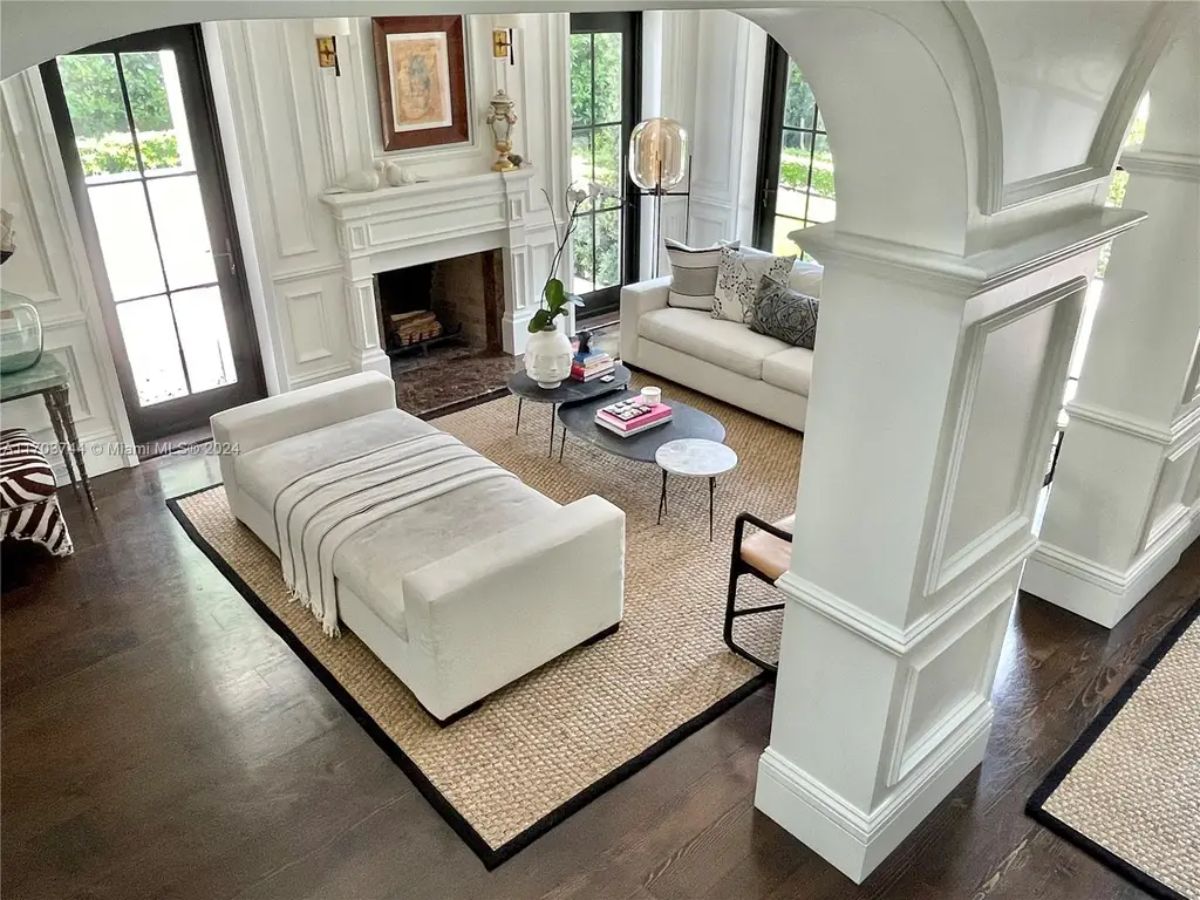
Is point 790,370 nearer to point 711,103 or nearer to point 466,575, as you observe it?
point 466,575

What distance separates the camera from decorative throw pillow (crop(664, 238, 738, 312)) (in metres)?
5.37

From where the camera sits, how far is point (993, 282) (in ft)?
5.42

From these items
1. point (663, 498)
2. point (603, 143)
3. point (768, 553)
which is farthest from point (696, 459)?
point (603, 143)

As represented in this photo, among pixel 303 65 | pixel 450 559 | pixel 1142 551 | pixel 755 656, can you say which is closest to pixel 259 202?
pixel 303 65

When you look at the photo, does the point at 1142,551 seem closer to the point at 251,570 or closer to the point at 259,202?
the point at 251,570

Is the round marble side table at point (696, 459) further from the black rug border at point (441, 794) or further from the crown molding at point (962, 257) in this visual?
the crown molding at point (962, 257)

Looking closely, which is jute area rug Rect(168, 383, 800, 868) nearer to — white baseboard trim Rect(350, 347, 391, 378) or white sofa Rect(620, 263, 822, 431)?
white sofa Rect(620, 263, 822, 431)

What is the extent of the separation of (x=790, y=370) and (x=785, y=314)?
0.43m

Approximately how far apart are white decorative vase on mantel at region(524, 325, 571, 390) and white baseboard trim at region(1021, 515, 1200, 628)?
226 cm

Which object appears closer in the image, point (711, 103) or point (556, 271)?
point (556, 271)

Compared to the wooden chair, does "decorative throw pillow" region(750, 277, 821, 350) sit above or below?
above

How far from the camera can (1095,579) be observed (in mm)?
3281

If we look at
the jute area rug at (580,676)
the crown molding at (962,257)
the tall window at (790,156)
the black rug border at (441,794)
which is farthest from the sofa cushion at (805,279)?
the crown molding at (962,257)

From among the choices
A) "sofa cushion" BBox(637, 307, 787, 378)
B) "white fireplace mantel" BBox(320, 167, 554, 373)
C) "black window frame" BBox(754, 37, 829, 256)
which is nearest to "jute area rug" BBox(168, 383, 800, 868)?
"sofa cushion" BBox(637, 307, 787, 378)
